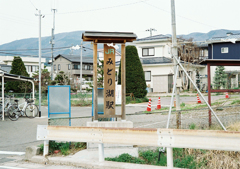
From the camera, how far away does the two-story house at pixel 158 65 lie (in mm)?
34031

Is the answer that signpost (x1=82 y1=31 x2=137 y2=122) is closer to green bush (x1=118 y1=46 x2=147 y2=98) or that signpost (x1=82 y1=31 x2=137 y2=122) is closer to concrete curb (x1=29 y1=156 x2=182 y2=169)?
concrete curb (x1=29 y1=156 x2=182 y2=169)

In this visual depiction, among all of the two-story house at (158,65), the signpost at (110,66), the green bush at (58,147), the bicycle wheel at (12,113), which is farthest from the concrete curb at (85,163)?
the two-story house at (158,65)

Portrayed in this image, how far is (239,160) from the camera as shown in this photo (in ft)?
19.9

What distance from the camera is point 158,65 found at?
1347 inches

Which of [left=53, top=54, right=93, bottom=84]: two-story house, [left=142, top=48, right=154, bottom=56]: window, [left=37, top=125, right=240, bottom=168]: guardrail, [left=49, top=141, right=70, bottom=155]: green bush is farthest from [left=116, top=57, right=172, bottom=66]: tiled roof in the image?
[left=37, top=125, right=240, bottom=168]: guardrail

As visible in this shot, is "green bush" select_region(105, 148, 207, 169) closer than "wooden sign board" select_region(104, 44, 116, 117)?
Yes

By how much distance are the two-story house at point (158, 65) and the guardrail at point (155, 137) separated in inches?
1088

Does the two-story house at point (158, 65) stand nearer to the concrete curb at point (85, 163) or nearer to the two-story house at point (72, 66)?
the two-story house at point (72, 66)

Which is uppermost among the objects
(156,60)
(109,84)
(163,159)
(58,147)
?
(156,60)

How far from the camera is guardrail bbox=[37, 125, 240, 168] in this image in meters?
4.89

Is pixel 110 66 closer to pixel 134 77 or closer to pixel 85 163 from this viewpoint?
pixel 85 163

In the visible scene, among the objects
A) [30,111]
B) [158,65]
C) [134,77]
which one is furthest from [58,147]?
[158,65]

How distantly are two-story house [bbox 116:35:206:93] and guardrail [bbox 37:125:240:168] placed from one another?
27643 millimetres

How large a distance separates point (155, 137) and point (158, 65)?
29.4m
